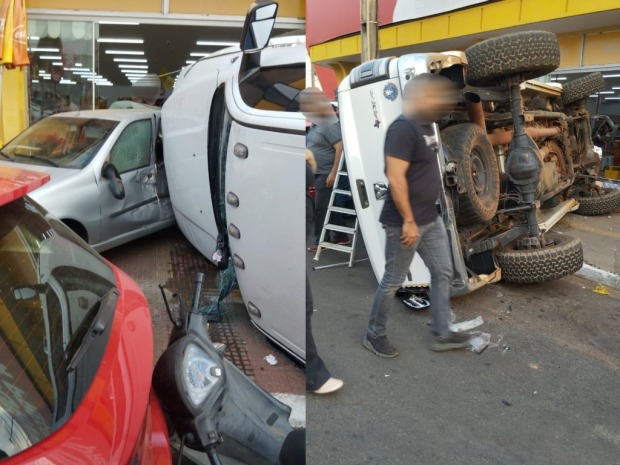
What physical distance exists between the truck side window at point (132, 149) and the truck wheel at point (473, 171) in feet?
2.66

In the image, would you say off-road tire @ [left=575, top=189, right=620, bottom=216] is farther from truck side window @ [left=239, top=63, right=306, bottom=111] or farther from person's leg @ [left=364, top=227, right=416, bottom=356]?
truck side window @ [left=239, top=63, right=306, bottom=111]

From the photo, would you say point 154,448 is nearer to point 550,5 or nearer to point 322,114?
point 322,114

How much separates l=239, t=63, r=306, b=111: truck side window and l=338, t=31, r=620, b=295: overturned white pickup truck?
5 centimetres

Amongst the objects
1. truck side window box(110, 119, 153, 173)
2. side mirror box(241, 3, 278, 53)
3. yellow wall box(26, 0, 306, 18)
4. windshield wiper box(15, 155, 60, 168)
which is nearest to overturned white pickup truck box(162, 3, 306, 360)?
side mirror box(241, 3, 278, 53)

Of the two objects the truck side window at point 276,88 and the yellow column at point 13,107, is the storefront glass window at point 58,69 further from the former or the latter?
the truck side window at point 276,88

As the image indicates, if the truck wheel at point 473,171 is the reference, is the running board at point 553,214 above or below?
below

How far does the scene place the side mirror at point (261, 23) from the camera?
687mm

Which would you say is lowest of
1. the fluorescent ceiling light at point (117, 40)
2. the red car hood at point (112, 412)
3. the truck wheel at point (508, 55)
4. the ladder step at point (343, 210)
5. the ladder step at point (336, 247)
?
the red car hood at point (112, 412)

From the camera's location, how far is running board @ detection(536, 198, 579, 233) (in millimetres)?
779

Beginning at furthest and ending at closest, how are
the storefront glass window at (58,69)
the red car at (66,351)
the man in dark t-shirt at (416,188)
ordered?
the storefront glass window at (58,69)
the red car at (66,351)
the man in dark t-shirt at (416,188)

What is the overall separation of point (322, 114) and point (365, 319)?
262 millimetres

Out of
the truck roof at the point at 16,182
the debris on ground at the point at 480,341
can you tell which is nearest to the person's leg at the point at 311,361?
the debris on ground at the point at 480,341

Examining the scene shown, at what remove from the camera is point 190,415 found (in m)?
0.91

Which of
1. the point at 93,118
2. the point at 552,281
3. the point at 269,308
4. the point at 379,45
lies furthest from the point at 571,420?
the point at 93,118
